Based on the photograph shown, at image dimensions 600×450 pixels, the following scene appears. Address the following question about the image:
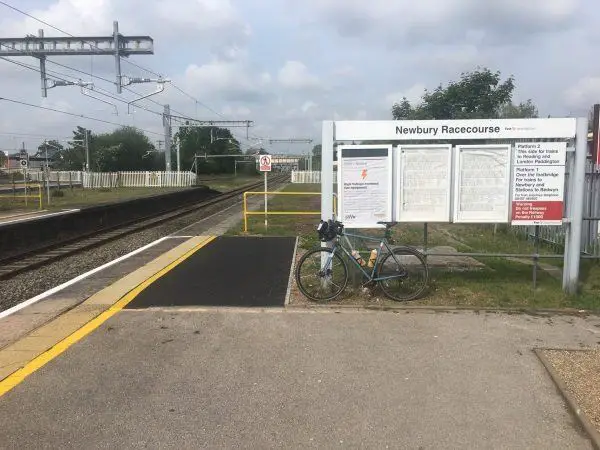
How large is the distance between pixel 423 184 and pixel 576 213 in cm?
203

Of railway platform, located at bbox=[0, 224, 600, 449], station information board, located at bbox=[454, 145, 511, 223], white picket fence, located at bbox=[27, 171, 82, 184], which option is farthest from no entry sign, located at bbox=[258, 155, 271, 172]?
white picket fence, located at bbox=[27, 171, 82, 184]

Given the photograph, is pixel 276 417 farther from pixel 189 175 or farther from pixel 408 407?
pixel 189 175

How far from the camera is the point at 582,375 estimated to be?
4340 mm

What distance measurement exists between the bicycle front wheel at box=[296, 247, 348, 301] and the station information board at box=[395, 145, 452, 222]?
104 cm

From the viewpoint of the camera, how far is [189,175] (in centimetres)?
5853

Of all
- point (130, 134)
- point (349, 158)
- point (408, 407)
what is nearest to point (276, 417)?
point (408, 407)

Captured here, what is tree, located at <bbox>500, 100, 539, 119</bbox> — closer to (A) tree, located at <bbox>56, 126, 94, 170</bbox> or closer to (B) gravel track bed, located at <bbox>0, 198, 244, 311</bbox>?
(B) gravel track bed, located at <bbox>0, 198, 244, 311</bbox>

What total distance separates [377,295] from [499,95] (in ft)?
43.9

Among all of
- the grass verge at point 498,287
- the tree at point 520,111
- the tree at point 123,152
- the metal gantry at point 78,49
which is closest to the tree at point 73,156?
the tree at point 123,152

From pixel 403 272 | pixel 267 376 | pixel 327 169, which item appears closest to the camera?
pixel 267 376

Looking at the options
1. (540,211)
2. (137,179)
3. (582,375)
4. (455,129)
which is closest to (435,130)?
(455,129)

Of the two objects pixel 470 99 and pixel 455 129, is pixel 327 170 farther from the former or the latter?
pixel 470 99

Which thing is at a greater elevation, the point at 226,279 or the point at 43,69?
the point at 43,69

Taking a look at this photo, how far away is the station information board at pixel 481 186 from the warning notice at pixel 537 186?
0.54 ft
